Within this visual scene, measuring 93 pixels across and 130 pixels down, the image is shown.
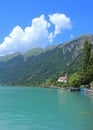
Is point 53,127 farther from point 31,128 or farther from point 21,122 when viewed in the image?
point 21,122

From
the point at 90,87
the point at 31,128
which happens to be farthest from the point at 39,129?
the point at 90,87

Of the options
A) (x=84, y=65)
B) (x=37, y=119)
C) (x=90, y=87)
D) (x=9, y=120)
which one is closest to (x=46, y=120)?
(x=37, y=119)

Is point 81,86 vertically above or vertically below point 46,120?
above

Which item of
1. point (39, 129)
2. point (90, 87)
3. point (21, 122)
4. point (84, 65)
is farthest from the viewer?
point (90, 87)

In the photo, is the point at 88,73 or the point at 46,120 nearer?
the point at 46,120

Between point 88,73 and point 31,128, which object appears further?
point 88,73

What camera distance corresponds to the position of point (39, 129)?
1622 inches

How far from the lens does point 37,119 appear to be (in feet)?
165

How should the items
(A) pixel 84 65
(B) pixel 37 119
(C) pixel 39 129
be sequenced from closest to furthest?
(C) pixel 39 129
(B) pixel 37 119
(A) pixel 84 65

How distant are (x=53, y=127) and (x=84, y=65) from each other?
3960 inches

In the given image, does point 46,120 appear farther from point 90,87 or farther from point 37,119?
point 90,87

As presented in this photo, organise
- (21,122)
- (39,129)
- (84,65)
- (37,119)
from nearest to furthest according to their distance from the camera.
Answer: (39,129) → (21,122) → (37,119) → (84,65)

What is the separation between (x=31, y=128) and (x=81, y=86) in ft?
427

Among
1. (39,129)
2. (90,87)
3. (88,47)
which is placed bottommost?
(39,129)
